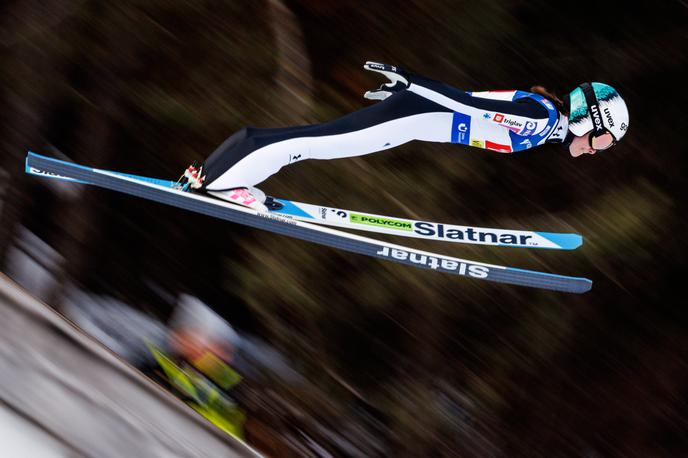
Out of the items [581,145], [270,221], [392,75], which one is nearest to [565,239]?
[581,145]

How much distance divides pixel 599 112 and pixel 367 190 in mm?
1239

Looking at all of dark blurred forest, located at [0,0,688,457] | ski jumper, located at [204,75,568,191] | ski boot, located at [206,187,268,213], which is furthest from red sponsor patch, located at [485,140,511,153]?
ski boot, located at [206,187,268,213]

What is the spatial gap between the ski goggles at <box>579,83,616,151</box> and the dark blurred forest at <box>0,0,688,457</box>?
83cm

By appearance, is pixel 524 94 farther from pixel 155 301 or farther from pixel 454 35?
pixel 155 301

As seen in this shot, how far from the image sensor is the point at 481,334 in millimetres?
4121

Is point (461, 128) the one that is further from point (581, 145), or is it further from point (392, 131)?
point (581, 145)

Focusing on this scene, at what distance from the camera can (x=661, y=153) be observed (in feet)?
13.4

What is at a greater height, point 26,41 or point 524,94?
point 26,41

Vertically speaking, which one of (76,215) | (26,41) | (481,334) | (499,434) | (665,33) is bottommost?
(499,434)

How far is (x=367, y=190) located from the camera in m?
4.01

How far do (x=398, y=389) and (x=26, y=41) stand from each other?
2.59 metres

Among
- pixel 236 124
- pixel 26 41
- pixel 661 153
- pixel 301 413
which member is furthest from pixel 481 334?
pixel 26 41

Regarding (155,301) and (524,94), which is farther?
(155,301)

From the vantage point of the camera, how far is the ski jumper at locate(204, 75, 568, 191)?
309 centimetres
